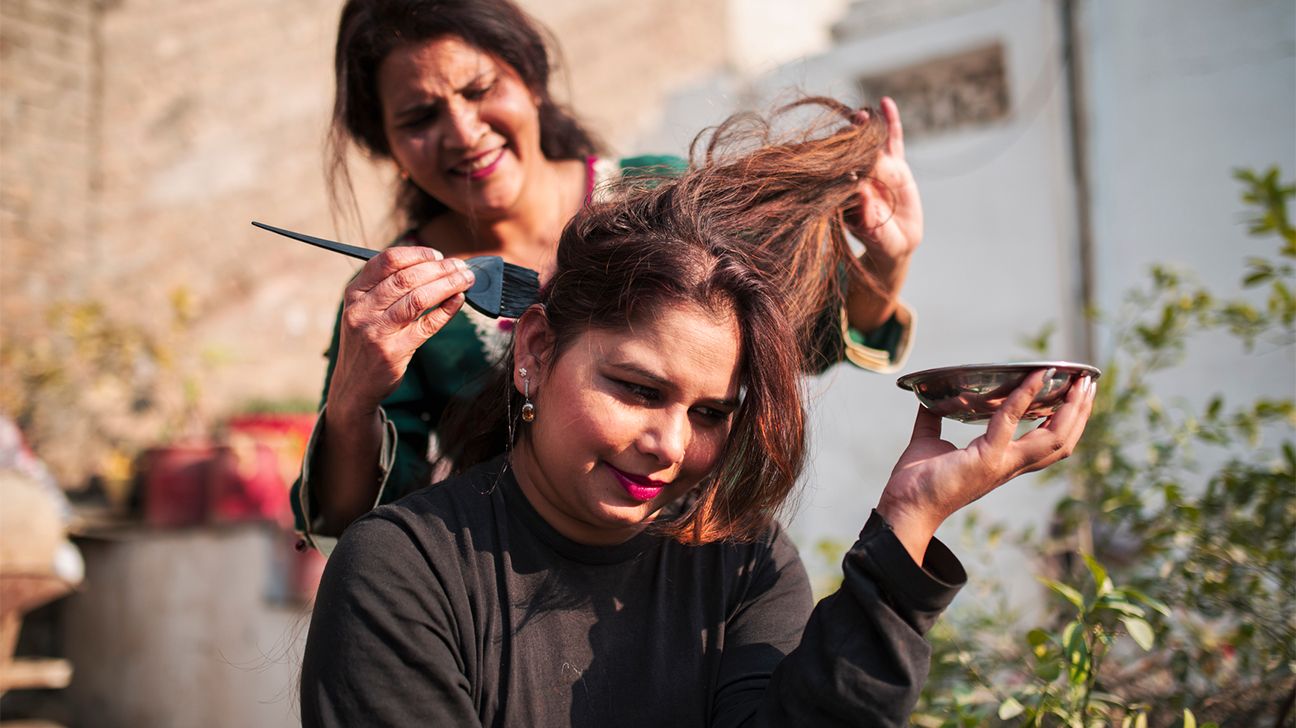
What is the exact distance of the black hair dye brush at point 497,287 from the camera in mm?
1634

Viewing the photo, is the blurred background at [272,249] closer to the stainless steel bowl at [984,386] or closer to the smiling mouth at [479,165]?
the smiling mouth at [479,165]

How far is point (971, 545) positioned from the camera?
2998 millimetres

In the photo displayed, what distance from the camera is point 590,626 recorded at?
153cm

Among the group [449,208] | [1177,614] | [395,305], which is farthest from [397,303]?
[1177,614]

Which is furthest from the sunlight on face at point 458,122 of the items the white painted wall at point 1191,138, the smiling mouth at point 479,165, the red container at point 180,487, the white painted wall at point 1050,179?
the white painted wall at point 1191,138

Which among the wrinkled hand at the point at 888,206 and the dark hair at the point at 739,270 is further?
the wrinkled hand at the point at 888,206

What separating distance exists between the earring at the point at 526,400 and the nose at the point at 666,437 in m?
0.21

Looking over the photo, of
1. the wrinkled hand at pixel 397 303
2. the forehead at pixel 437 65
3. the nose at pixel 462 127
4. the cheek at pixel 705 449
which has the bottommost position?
the cheek at pixel 705 449

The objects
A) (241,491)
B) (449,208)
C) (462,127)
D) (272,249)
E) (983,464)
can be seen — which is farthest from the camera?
(272,249)

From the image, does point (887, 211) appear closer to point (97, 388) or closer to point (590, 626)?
point (590, 626)

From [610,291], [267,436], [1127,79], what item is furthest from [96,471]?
[1127,79]

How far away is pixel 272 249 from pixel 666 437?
20.7 feet

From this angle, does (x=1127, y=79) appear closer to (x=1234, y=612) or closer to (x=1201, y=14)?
(x=1201, y=14)

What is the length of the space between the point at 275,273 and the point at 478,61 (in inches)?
215
